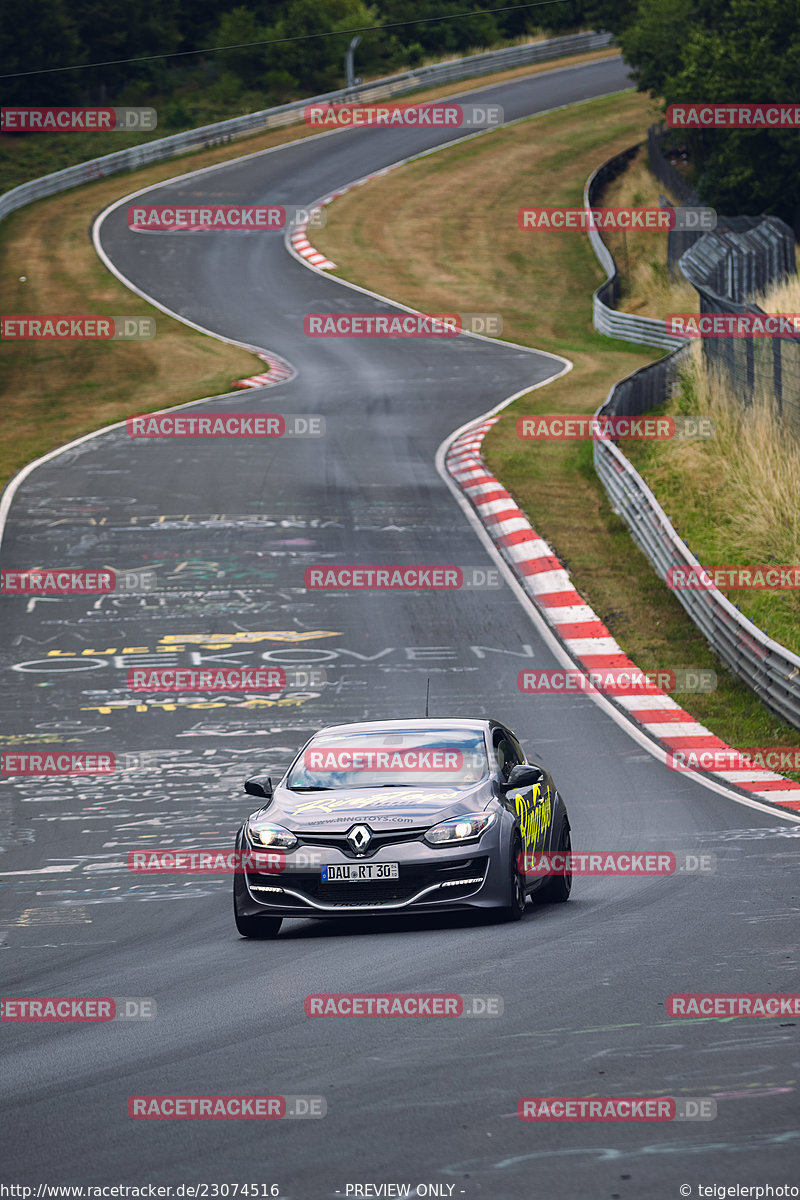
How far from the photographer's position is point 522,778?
34.7 feet

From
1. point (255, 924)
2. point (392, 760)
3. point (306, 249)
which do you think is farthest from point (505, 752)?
point (306, 249)

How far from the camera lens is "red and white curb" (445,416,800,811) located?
1573 cm

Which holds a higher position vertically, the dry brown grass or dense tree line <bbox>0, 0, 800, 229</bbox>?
dense tree line <bbox>0, 0, 800, 229</bbox>

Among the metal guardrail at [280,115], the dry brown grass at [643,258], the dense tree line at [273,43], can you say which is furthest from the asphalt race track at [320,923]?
the metal guardrail at [280,115]

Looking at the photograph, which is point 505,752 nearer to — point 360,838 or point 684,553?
point 360,838

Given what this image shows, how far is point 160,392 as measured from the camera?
126 feet

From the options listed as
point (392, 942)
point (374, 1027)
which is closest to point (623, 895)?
point (392, 942)

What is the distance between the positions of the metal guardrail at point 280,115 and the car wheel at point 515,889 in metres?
53.5

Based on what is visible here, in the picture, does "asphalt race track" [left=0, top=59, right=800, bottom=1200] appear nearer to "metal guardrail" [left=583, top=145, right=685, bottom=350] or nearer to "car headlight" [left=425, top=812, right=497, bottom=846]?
"car headlight" [left=425, top=812, right=497, bottom=846]

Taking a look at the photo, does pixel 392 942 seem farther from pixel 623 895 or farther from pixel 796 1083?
pixel 796 1083

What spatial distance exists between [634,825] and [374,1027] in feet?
20.9

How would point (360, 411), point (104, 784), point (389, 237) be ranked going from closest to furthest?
point (104, 784), point (360, 411), point (389, 237)

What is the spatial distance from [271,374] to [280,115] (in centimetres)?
3747

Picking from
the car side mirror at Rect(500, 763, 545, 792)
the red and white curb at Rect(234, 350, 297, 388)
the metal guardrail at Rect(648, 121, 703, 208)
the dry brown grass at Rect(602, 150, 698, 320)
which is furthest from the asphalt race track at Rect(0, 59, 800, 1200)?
the metal guardrail at Rect(648, 121, 703, 208)
